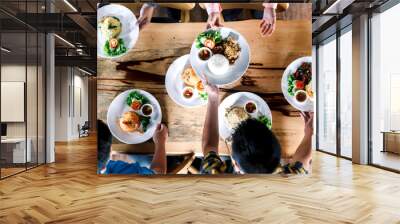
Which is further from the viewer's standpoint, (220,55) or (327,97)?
(327,97)

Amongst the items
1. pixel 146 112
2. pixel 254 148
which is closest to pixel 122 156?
pixel 146 112

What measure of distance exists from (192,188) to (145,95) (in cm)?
170

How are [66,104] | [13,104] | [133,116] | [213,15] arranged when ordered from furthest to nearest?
1. [66,104]
2. [13,104]
3. [213,15]
4. [133,116]

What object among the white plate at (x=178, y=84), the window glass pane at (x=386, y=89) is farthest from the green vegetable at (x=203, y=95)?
the window glass pane at (x=386, y=89)

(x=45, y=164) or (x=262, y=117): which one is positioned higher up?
(x=262, y=117)

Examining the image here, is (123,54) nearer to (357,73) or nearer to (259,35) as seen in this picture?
(259,35)

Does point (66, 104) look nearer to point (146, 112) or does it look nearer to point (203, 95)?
point (146, 112)

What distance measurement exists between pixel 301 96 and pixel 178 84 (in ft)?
6.39

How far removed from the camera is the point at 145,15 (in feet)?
19.4

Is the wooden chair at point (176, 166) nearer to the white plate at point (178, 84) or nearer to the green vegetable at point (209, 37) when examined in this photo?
the white plate at point (178, 84)

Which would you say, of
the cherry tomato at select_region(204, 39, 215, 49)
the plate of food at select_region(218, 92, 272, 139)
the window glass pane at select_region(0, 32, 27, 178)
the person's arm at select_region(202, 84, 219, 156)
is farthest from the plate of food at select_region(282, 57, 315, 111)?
the window glass pane at select_region(0, 32, 27, 178)

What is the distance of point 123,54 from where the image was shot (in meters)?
5.93

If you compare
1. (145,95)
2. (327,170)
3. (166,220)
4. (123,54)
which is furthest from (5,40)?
(327,170)

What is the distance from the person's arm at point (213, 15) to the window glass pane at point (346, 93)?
12.1 feet
